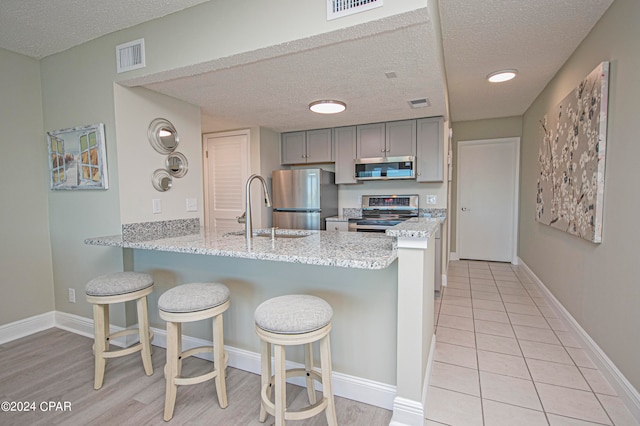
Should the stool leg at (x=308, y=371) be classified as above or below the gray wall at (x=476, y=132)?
below

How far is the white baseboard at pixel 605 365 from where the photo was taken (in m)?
1.63

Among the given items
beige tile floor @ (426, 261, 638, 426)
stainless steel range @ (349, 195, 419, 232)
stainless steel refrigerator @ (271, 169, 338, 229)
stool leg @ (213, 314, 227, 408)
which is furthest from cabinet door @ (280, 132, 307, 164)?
stool leg @ (213, 314, 227, 408)

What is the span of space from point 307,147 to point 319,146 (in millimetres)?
187

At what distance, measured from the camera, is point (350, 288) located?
1.77 meters

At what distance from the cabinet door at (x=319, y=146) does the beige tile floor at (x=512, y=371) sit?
2.40m

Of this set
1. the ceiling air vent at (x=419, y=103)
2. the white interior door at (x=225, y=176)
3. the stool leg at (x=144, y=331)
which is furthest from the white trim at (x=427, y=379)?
the white interior door at (x=225, y=176)

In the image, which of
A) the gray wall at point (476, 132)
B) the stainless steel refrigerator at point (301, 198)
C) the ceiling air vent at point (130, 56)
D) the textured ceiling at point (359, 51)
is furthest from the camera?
the gray wall at point (476, 132)

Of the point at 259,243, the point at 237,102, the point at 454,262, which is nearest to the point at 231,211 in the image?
the point at 237,102

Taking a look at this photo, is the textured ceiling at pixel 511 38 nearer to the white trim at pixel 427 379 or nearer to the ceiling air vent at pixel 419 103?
the ceiling air vent at pixel 419 103

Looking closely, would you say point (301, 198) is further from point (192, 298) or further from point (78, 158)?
point (192, 298)

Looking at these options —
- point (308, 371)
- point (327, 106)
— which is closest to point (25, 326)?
point (308, 371)

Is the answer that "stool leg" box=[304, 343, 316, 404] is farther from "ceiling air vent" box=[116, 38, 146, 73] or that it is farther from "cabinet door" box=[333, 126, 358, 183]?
"cabinet door" box=[333, 126, 358, 183]

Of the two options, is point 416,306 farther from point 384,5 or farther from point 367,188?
point 367,188

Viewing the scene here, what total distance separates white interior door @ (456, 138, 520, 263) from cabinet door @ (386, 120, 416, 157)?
1.92 meters
